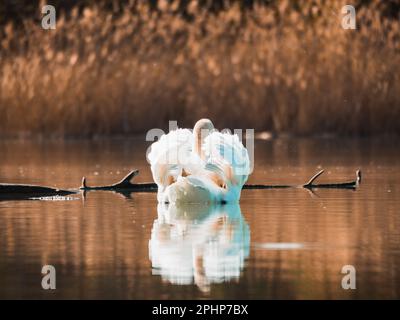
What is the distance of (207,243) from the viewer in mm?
9641

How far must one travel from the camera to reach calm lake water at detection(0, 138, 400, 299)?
789 cm

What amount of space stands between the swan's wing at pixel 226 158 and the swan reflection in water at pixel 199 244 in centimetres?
27

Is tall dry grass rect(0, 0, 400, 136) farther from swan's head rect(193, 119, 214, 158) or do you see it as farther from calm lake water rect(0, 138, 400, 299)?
swan's head rect(193, 119, 214, 158)

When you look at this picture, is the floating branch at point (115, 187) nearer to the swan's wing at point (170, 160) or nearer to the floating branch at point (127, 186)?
the floating branch at point (127, 186)

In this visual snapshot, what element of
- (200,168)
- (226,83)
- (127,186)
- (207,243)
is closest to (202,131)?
(200,168)

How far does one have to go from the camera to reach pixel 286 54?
23250mm

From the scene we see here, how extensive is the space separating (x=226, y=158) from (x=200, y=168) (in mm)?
256

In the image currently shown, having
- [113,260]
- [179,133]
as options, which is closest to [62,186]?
[179,133]

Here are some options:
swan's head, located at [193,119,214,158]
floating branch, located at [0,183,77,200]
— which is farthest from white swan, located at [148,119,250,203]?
floating branch, located at [0,183,77,200]

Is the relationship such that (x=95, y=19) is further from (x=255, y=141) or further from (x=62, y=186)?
(x=62, y=186)

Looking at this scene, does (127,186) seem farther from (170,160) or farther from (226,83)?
(226,83)

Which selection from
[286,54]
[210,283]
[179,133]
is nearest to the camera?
[210,283]

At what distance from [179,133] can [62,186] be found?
2.18 meters

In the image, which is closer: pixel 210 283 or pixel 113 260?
pixel 210 283
